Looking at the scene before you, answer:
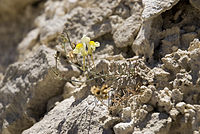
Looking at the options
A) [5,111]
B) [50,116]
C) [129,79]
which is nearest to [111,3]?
[129,79]

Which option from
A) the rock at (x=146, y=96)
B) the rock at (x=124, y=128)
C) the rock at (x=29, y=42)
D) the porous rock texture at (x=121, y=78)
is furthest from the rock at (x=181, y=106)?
the rock at (x=29, y=42)

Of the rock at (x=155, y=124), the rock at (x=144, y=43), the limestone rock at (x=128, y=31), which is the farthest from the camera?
the limestone rock at (x=128, y=31)

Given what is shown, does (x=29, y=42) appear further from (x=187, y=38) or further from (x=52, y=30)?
(x=187, y=38)

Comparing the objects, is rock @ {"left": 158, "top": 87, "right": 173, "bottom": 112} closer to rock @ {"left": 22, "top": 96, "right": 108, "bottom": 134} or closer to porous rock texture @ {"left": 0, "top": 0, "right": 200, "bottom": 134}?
porous rock texture @ {"left": 0, "top": 0, "right": 200, "bottom": 134}

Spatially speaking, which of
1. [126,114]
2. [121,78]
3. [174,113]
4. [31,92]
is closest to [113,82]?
[121,78]

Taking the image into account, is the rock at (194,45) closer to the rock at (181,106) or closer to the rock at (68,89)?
the rock at (181,106)

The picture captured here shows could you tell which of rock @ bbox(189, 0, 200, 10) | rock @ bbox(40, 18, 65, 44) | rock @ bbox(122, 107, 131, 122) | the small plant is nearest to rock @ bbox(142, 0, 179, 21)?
rock @ bbox(189, 0, 200, 10)

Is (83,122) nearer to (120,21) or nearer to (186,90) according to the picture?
(186,90)
